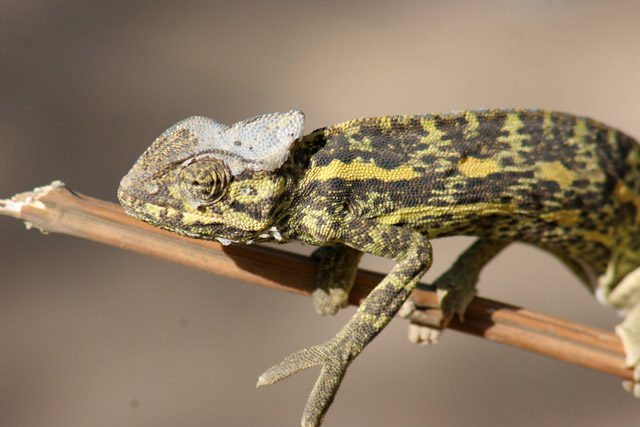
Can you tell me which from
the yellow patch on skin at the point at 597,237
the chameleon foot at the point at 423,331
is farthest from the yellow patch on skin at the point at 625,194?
the chameleon foot at the point at 423,331

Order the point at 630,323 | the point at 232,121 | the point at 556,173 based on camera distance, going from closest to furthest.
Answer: the point at 556,173 < the point at 630,323 < the point at 232,121

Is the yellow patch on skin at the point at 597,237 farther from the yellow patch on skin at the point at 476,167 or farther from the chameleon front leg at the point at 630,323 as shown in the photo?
the yellow patch on skin at the point at 476,167

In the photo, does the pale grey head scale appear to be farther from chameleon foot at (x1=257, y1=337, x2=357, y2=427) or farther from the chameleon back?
chameleon foot at (x1=257, y1=337, x2=357, y2=427)

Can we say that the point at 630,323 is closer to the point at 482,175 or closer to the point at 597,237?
the point at 597,237

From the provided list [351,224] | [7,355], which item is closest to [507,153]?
[351,224]

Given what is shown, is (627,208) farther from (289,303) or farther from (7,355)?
(7,355)

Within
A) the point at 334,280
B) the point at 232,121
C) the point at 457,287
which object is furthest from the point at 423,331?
the point at 232,121
